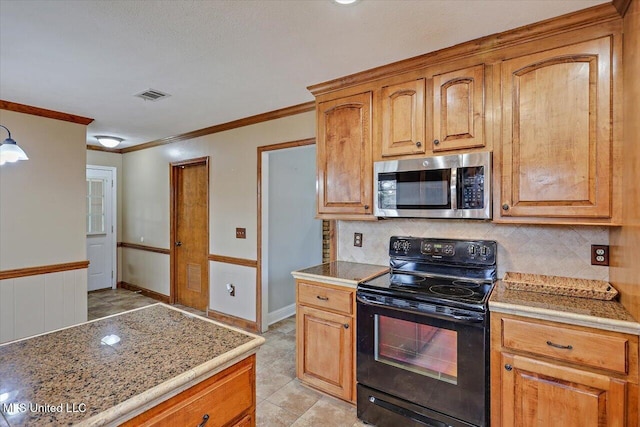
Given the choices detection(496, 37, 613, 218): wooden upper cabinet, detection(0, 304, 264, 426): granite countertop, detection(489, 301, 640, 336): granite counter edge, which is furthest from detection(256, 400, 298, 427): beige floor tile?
detection(496, 37, 613, 218): wooden upper cabinet

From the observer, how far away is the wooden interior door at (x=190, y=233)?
4.37m

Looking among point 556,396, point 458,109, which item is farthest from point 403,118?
point 556,396

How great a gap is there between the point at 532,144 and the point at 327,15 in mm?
1307

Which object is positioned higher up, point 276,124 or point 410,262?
point 276,124

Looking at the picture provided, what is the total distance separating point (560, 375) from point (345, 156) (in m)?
1.80

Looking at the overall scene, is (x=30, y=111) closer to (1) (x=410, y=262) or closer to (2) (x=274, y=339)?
(2) (x=274, y=339)

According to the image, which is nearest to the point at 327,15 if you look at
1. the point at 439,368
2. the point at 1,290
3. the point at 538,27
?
the point at 538,27

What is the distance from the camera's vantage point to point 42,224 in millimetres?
3354

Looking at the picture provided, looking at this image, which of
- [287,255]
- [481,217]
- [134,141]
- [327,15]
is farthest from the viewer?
[134,141]

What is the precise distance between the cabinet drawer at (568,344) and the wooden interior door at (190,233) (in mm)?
3522

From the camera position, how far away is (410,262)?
8.13 ft

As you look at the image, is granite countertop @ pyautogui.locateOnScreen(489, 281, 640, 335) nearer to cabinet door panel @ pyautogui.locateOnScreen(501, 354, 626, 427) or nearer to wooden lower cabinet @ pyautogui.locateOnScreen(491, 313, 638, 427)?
wooden lower cabinet @ pyautogui.locateOnScreen(491, 313, 638, 427)

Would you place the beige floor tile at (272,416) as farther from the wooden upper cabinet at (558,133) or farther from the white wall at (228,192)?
the wooden upper cabinet at (558,133)

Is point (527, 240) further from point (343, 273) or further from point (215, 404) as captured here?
point (215, 404)
